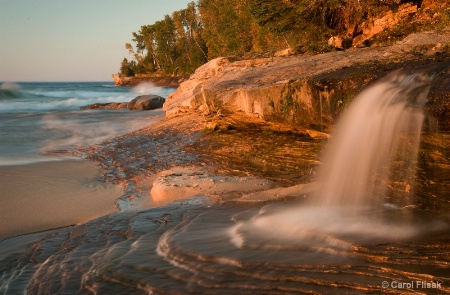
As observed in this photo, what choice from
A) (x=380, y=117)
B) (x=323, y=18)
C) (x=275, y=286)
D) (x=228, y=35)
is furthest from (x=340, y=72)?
(x=228, y=35)

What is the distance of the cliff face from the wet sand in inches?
122

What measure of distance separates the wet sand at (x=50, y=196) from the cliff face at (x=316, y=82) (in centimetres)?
311

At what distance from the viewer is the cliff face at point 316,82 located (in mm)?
6648

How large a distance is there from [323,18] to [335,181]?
11.2 m

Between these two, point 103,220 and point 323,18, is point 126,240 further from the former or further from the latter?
point 323,18

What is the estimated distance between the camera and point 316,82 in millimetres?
7168

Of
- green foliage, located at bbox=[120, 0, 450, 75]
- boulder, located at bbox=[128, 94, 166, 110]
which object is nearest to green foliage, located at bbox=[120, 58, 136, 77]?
green foliage, located at bbox=[120, 0, 450, 75]

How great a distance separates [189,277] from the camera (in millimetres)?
3539

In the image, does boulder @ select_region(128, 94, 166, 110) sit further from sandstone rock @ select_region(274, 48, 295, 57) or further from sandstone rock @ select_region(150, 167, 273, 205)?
sandstone rock @ select_region(150, 167, 273, 205)

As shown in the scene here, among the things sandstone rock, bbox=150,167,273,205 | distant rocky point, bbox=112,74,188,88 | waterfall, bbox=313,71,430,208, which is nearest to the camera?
waterfall, bbox=313,71,430,208

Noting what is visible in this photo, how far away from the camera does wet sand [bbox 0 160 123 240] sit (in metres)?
5.73

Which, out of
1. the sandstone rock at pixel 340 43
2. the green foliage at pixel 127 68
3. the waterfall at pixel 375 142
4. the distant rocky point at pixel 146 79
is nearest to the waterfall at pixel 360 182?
the waterfall at pixel 375 142

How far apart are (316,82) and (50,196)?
15.3 ft

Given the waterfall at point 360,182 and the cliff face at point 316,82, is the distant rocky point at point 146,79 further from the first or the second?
the waterfall at point 360,182
